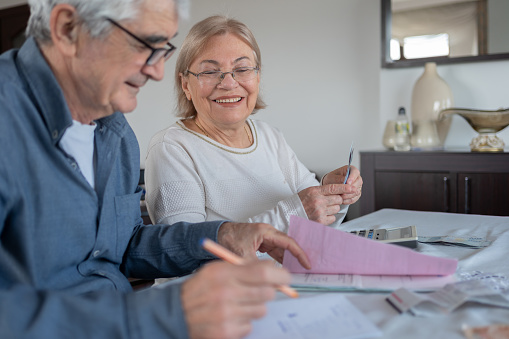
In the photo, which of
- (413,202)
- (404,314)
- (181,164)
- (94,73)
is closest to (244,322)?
(404,314)

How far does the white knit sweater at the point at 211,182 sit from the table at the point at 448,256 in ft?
0.76

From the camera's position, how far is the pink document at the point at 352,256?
0.91 m

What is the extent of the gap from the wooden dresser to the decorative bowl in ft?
0.29

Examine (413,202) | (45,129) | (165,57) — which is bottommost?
(413,202)

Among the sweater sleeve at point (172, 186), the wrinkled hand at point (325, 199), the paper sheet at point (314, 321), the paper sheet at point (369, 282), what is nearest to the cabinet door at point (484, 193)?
the wrinkled hand at point (325, 199)

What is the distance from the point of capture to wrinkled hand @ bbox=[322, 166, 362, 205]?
1431mm

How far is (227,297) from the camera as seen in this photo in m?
0.65

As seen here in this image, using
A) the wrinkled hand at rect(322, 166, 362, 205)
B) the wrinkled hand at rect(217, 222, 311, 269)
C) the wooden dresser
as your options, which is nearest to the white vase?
the wooden dresser

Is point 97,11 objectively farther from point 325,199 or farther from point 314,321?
point 325,199

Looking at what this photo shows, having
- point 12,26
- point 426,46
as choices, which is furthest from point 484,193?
point 12,26

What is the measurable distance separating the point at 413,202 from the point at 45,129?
2.45 meters

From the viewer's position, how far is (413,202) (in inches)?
116

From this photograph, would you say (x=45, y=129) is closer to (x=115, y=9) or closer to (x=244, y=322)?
(x=115, y=9)

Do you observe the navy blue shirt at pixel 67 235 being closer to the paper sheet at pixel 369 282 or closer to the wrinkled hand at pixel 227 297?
the wrinkled hand at pixel 227 297
